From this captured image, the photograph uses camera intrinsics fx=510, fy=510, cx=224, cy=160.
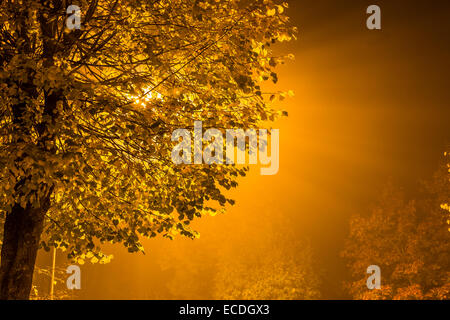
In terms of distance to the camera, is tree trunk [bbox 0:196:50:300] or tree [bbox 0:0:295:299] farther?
tree trunk [bbox 0:196:50:300]

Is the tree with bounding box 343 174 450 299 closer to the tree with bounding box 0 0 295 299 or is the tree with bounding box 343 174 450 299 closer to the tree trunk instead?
the tree with bounding box 0 0 295 299

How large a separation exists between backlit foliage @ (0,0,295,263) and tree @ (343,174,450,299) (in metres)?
21.2

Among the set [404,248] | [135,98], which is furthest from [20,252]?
[404,248]

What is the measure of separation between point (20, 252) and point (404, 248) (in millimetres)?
27358

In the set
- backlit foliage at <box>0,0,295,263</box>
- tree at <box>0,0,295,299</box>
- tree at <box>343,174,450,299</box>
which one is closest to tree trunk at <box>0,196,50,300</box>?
tree at <box>0,0,295,299</box>

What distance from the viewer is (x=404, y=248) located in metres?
31.3

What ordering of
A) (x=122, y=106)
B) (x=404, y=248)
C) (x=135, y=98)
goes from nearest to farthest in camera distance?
(x=122, y=106), (x=135, y=98), (x=404, y=248)

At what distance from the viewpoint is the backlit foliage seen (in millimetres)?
8203

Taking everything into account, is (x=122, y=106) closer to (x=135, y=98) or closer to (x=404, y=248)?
(x=135, y=98)
